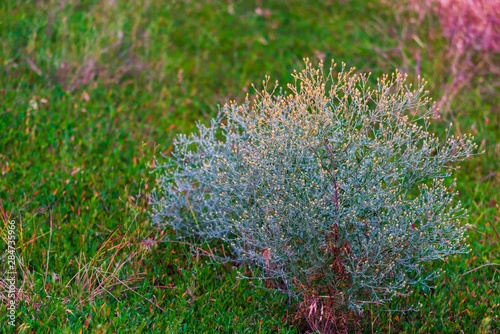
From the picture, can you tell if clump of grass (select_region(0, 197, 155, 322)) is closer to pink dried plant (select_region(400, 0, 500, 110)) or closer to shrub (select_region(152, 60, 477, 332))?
shrub (select_region(152, 60, 477, 332))

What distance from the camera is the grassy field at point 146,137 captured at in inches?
140

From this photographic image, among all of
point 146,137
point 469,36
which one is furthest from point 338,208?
point 469,36

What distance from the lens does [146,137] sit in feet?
18.5

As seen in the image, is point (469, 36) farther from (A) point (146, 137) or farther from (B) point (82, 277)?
(B) point (82, 277)

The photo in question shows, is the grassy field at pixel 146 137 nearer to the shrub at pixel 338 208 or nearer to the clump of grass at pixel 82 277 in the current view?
the clump of grass at pixel 82 277

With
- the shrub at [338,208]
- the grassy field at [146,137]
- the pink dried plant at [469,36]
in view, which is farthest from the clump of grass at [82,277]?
the pink dried plant at [469,36]

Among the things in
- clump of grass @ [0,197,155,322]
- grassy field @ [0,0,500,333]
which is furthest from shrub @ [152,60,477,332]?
clump of grass @ [0,197,155,322]

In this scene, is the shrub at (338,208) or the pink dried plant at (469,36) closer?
the shrub at (338,208)

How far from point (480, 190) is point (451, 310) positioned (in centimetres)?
204

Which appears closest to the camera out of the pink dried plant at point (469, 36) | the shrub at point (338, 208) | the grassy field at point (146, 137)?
the shrub at point (338, 208)

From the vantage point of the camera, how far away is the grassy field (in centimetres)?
355

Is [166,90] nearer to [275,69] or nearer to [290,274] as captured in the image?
[275,69]

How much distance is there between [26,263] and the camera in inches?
148

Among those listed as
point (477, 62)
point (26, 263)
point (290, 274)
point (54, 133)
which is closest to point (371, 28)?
point (477, 62)
